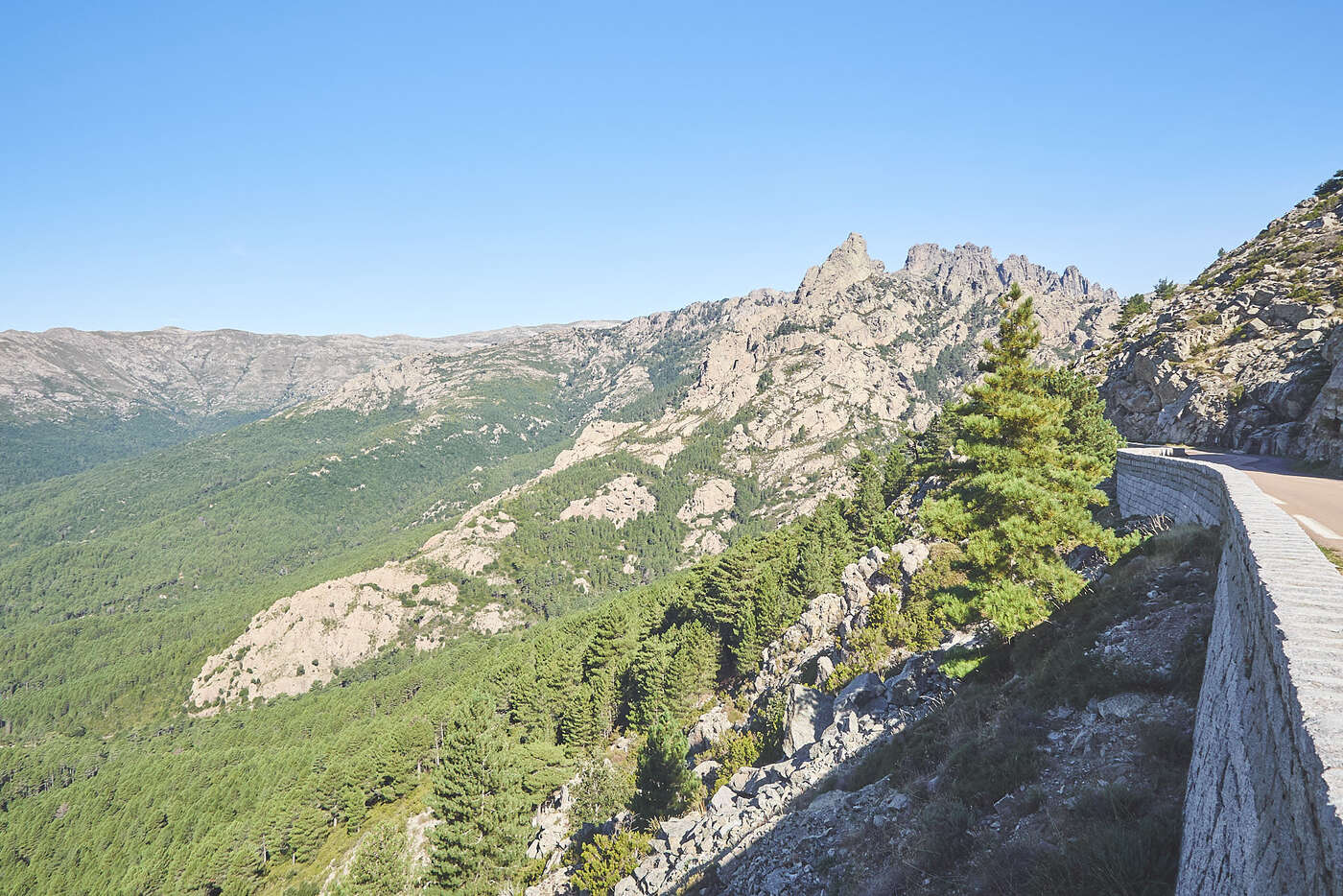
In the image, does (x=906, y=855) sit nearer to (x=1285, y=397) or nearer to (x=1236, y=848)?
(x=1236, y=848)

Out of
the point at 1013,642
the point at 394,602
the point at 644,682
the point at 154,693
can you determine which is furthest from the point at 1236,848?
the point at 154,693

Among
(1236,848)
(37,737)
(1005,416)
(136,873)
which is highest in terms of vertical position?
(1005,416)

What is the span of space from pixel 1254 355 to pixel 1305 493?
3924 cm

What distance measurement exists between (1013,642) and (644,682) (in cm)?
3867

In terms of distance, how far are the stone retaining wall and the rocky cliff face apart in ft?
80.4

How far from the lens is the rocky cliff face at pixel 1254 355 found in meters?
31.2

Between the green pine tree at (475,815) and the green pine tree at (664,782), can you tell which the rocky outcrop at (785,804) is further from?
the green pine tree at (475,815)

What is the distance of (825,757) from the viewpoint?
2133cm

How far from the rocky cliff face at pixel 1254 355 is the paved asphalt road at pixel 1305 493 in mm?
1614

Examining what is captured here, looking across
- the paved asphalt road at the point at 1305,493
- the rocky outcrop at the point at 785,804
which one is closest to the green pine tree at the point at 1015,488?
the paved asphalt road at the point at 1305,493

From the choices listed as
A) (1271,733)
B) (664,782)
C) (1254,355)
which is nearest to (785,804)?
(664,782)

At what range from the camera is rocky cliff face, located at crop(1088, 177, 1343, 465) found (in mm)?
31156

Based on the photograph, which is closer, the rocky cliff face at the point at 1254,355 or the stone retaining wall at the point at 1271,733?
the stone retaining wall at the point at 1271,733

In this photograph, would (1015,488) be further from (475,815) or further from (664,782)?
(475,815)
